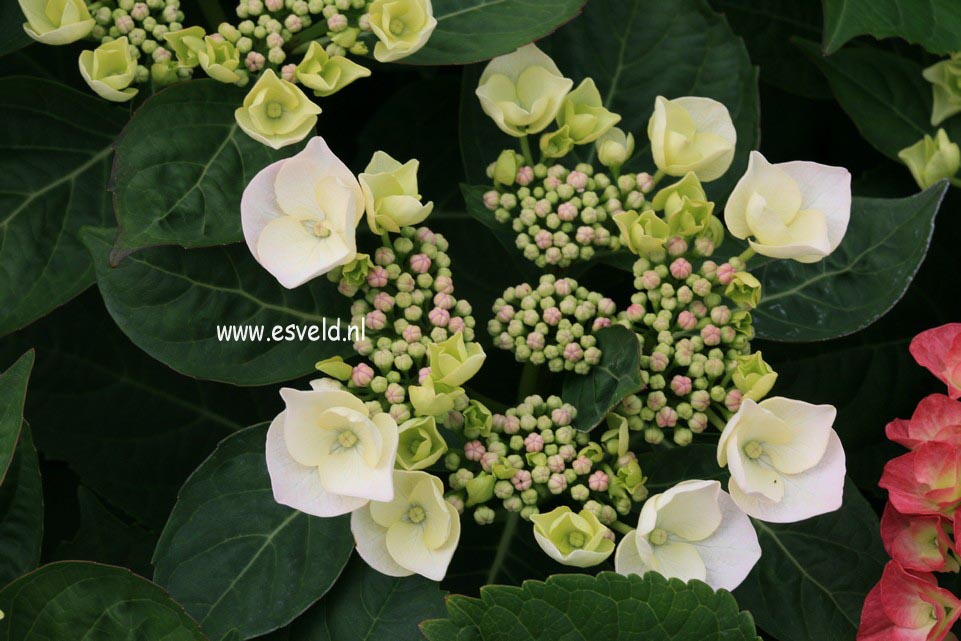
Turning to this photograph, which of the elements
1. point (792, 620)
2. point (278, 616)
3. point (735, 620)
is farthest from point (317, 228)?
point (792, 620)

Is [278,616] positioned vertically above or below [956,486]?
below

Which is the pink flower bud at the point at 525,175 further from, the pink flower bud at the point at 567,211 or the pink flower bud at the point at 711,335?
the pink flower bud at the point at 711,335

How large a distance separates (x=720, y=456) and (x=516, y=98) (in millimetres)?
402

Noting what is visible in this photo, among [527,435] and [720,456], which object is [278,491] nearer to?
[527,435]

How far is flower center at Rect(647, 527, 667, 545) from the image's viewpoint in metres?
0.93

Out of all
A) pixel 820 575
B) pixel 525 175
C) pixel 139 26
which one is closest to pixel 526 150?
pixel 525 175

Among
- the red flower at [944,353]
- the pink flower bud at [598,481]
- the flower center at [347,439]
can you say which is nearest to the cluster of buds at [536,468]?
the pink flower bud at [598,481]

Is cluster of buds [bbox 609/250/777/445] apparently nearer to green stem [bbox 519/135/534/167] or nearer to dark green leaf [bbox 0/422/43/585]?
green stem [bbox 519/135/534/167]

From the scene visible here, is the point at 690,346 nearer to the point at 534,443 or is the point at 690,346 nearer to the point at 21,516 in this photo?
the point at 534,443

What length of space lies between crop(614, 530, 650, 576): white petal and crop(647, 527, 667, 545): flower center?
15mm

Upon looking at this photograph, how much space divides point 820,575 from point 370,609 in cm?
43

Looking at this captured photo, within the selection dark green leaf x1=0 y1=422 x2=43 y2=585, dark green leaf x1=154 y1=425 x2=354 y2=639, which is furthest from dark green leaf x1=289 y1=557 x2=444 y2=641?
dark green leaf x1=0 y1=422 x2=43 y2=585

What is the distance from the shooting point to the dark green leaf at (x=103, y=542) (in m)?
1.16

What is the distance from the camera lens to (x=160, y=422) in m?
1.33
